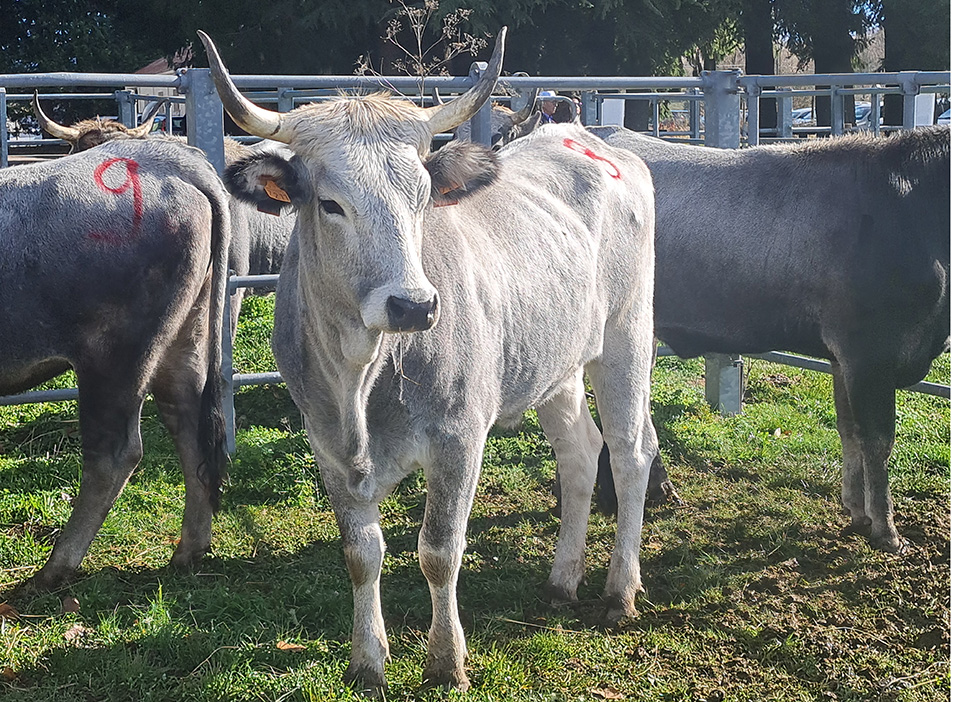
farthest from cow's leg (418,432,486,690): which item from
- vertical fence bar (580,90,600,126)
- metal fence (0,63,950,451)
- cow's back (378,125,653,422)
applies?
→ vertical fence bar (580,90,600,126)

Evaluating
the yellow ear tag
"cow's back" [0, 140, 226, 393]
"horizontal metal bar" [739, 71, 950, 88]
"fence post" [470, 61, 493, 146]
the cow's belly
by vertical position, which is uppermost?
"horizontal metal bar" [739, 71, 950, 88]

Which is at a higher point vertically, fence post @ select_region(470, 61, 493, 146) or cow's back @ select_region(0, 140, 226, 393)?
fence post @ select_region(470, 61, 493, 146)

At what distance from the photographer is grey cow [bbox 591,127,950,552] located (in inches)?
203

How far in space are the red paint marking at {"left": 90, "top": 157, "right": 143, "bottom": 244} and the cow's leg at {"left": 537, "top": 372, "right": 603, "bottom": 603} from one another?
1.94 m

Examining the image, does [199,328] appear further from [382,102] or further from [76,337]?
[382,102]

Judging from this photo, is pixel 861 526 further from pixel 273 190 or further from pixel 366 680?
pixel 273 190

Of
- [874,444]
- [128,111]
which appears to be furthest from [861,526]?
[128,111]

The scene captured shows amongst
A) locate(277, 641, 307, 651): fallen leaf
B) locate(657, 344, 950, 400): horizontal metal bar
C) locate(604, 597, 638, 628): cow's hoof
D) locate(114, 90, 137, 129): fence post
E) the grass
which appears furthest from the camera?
locate(114, 90, 137, 129): fence post

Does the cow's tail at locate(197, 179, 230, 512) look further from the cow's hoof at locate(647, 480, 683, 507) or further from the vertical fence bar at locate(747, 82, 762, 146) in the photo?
the vertical fence bar at locate(747, 82, 762, 146)

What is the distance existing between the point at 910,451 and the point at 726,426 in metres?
1.16

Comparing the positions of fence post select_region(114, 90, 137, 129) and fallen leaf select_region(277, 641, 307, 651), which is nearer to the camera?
fallen leaf select_region(277, 641, 307, 651)

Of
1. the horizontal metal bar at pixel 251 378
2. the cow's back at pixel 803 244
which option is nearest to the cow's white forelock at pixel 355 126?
the cow's back at pixel 803 244

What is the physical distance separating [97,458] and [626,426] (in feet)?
7.64

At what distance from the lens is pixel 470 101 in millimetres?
3322
